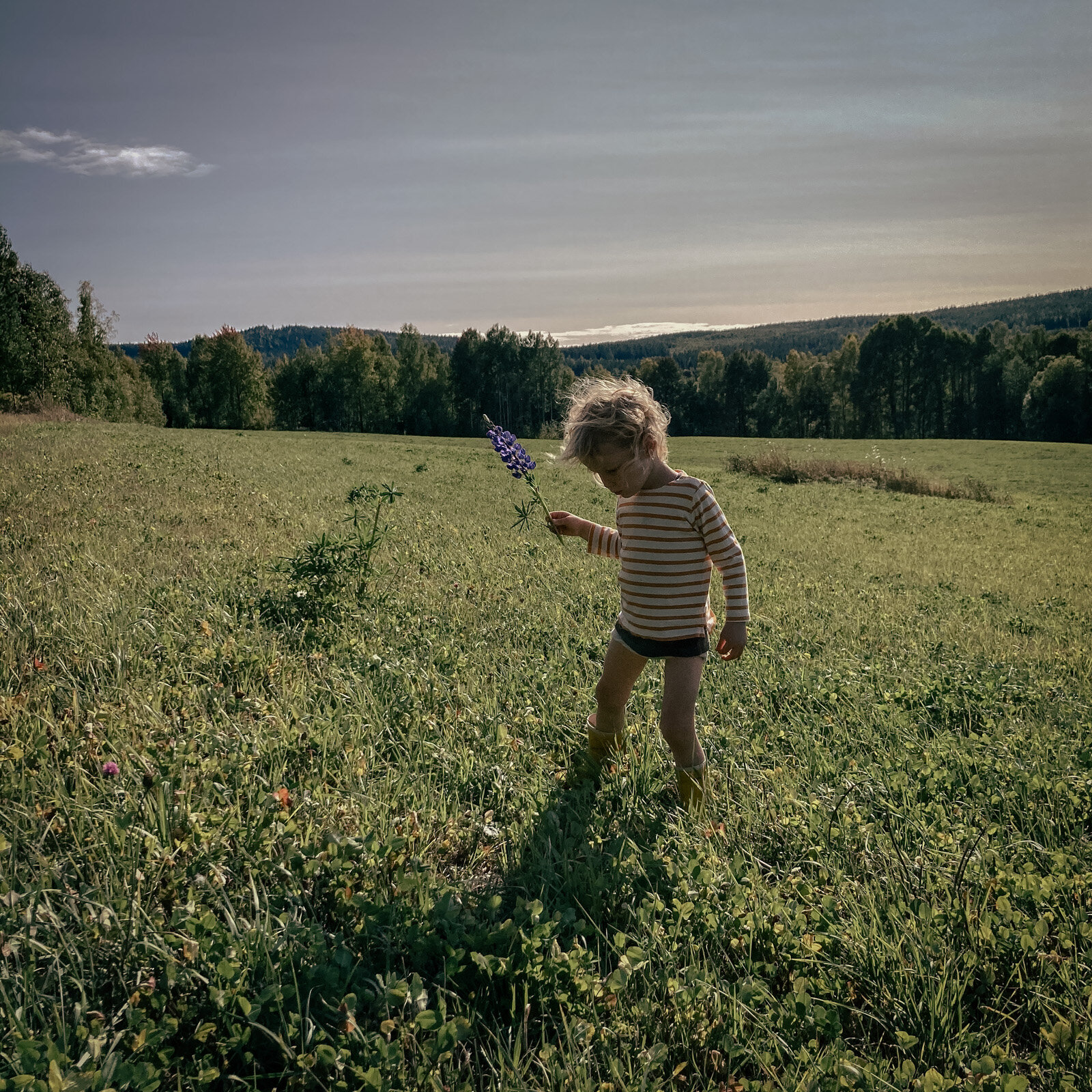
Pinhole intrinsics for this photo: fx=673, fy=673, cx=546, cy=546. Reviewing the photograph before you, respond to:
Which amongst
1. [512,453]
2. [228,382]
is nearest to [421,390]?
[228,382]

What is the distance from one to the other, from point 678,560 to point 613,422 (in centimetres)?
73

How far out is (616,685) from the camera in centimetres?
348

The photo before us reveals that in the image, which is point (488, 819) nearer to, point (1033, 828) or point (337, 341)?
point (1033, 828)

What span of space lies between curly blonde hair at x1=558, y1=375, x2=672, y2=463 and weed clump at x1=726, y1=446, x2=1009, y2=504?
28.9 meters

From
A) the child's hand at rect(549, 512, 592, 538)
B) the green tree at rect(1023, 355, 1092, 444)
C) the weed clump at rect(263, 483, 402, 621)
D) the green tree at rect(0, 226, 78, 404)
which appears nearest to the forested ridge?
the green tree at rect(1023, 355, 1092, 444)

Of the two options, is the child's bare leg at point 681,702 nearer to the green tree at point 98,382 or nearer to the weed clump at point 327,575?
the weed clump at point 327,575

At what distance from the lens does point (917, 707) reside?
14.9 ft

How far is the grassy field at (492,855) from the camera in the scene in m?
1.95

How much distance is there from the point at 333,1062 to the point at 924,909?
2067 mm

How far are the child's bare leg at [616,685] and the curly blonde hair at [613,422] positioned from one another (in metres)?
1.00

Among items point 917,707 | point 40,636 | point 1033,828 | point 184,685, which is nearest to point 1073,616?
point 917,707

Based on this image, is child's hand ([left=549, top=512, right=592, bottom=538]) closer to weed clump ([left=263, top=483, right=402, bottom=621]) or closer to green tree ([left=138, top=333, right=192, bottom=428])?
weed clump ([left=263, top=483, right=402, bottom=621])

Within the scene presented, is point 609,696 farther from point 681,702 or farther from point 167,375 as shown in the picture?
point 167,375

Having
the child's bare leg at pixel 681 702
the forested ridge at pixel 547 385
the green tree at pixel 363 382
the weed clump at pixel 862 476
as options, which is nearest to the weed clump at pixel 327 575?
the child's bare leg at pixel 681 702
